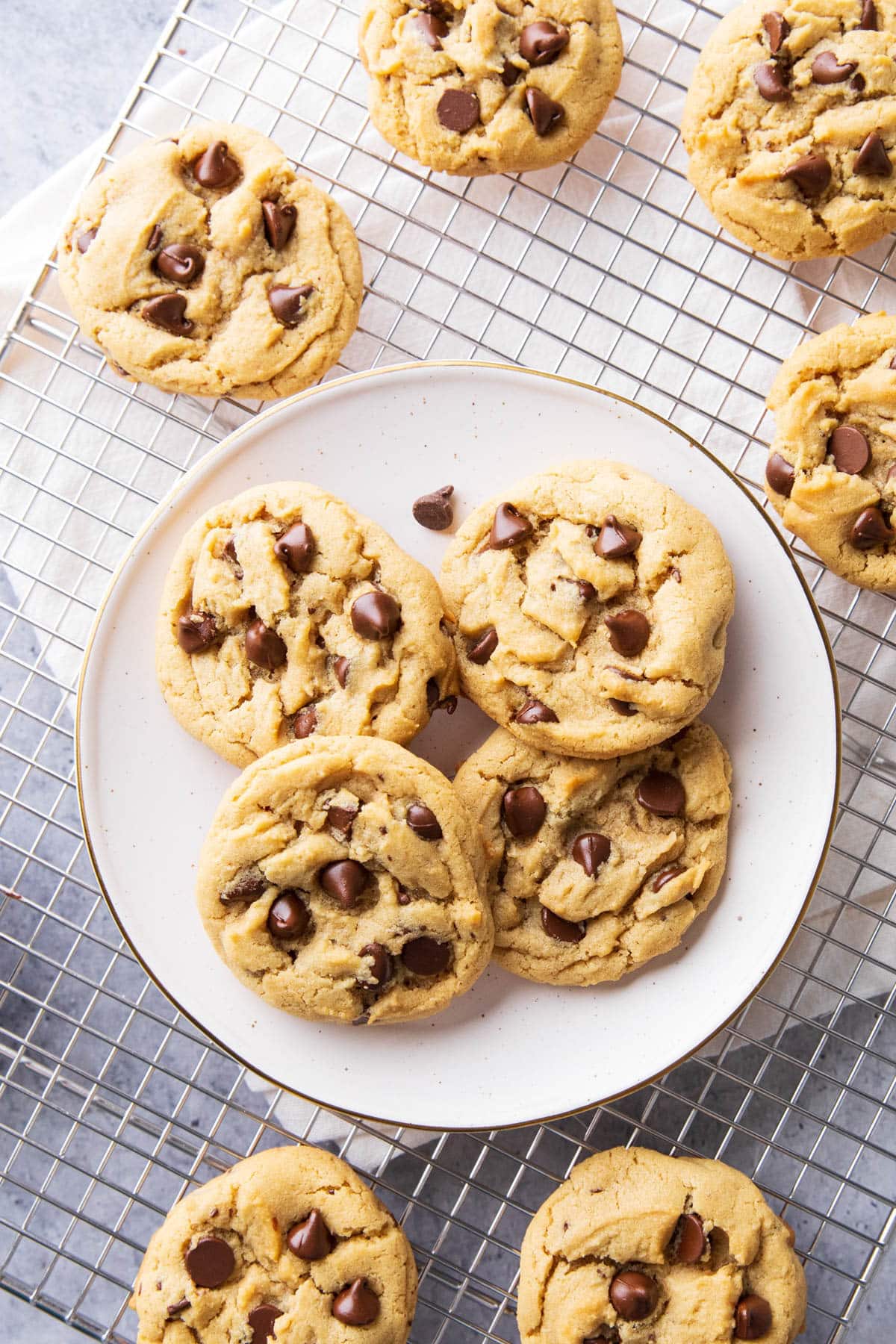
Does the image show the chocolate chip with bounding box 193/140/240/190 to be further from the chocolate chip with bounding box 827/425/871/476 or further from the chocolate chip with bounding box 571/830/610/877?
the chocolate chip with bounding box 571/830/610/877

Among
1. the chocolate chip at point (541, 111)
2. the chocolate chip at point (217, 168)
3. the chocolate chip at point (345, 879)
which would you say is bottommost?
the chocolate chip at point (345, 879)

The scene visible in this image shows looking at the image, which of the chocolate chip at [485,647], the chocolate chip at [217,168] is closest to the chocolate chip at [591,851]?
the chocolate chip at [485,647]

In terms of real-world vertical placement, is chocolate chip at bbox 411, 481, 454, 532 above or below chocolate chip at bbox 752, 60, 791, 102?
below

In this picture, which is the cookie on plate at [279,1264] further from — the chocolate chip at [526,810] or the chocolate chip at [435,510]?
the chocolate chip at [435,510]

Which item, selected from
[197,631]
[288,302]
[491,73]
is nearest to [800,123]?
[491,73]

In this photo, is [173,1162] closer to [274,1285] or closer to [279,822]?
[274,1285]

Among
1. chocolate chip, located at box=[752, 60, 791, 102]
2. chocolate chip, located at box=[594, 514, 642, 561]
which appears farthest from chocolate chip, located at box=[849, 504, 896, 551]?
chocolate chip, located at box=[752, 60, 791, 102]

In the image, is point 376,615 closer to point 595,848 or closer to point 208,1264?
point 595,848

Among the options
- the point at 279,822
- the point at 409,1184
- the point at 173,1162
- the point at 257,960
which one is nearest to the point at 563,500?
the point at 279,822
